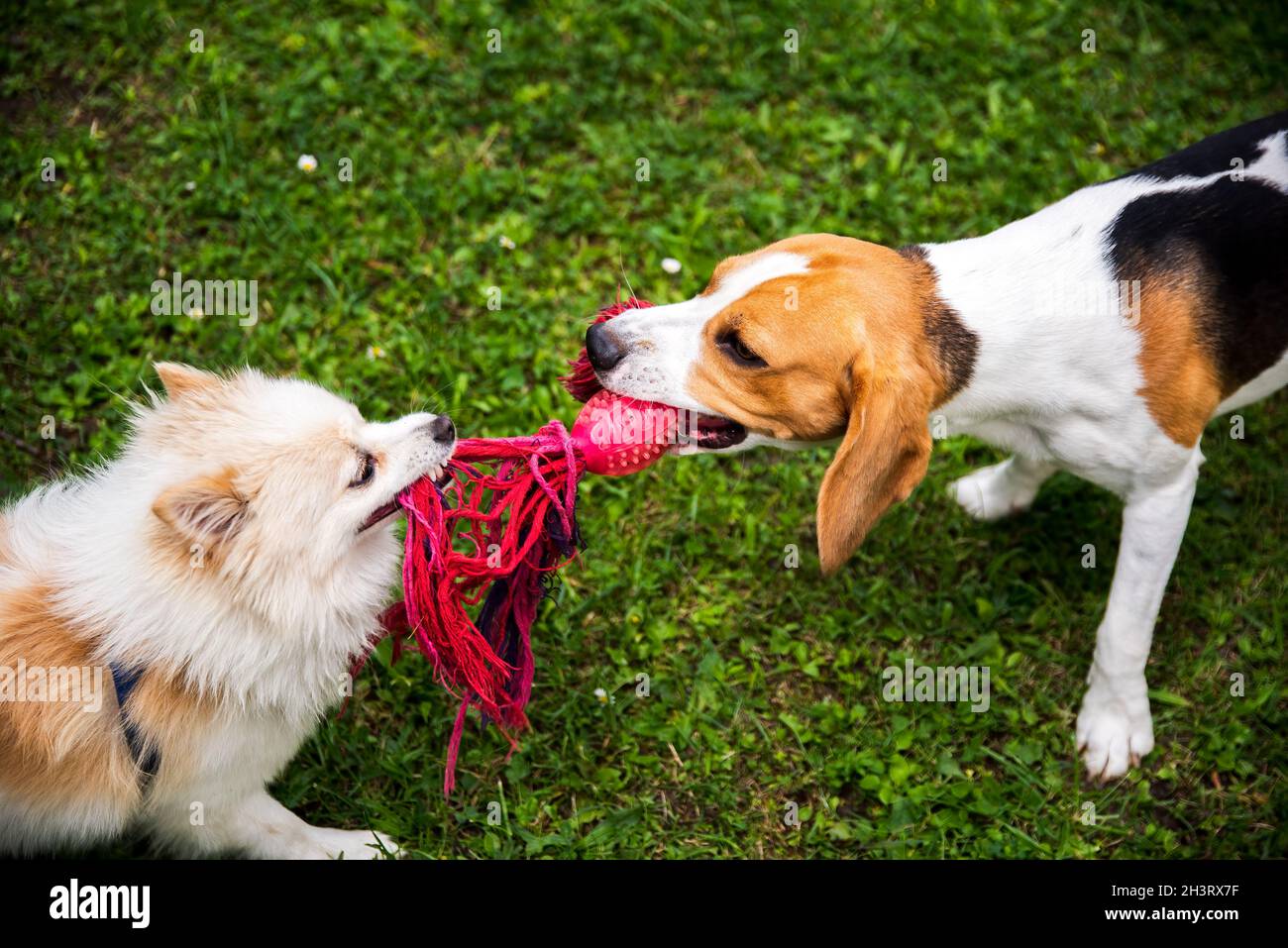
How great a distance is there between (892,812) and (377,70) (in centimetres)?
479

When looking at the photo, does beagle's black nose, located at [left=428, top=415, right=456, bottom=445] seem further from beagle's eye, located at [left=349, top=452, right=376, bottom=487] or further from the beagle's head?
the beagle's head

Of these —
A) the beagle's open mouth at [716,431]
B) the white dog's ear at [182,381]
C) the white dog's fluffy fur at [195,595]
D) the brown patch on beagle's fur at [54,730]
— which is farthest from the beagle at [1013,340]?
the brown patch on beagle's fur at [54,730]

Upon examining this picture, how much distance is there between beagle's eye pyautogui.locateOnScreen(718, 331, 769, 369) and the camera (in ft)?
11.3

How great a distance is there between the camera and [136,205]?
5402 millimetres

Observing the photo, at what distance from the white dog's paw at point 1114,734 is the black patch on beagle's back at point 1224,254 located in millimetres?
1370

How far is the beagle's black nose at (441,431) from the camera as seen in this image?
323cm

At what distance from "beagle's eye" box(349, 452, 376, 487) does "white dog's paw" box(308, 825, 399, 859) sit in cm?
149

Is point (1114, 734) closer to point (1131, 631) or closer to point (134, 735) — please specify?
point (1131, 631)

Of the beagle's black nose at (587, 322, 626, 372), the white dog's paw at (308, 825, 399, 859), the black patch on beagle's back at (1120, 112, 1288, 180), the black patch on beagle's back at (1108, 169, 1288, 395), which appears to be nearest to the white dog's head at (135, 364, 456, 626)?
the beagle's black nose at (587, 322, 626, 372)

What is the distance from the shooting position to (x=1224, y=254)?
11.9ft

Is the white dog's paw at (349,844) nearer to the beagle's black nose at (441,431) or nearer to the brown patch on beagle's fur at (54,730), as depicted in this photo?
the brown patch on beagle's fur at (54,730)

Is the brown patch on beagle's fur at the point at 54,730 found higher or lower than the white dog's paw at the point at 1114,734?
higher

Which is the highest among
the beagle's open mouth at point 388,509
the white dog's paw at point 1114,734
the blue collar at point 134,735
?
the beagle's open mouth at point 388,509

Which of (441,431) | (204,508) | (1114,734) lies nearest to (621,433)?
(441,431)
